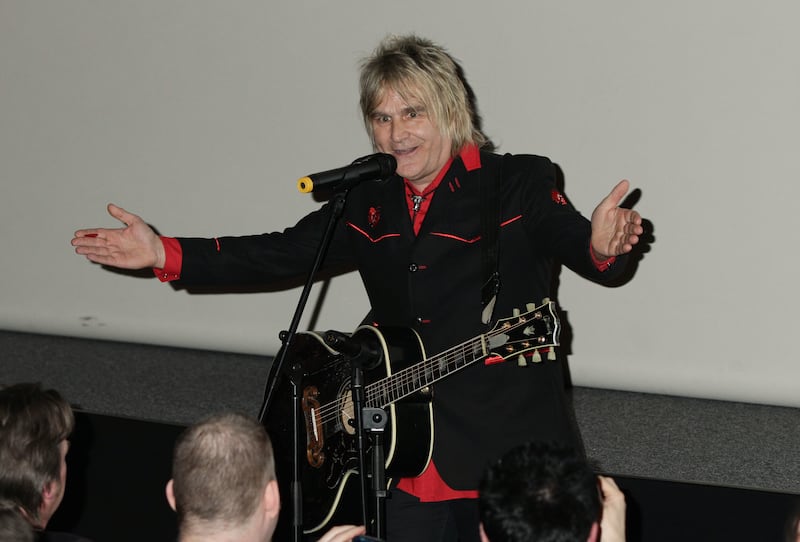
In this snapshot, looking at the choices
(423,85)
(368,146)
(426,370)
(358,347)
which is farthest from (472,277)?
(368,146)

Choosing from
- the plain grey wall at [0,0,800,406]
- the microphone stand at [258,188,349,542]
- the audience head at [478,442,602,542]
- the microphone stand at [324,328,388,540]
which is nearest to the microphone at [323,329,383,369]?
the microphone stand at [324,328,388,540]

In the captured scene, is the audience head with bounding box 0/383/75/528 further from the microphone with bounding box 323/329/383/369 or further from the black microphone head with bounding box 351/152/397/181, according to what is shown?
the black microphone head with bounding box 351/152/397/181

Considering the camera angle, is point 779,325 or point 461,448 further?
point 779,325

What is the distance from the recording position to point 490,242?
3146 millimetres

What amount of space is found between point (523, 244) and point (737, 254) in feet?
5.45

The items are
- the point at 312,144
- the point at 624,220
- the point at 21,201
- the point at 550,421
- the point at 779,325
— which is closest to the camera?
the point at 624,220

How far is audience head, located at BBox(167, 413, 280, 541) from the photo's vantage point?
7.47ft

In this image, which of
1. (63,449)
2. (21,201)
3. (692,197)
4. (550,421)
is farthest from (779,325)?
(21,201)

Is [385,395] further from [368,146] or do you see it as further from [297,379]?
[368,146]

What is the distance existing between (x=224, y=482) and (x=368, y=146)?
2981 mm

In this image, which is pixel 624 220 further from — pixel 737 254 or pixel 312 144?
pixel 312 144

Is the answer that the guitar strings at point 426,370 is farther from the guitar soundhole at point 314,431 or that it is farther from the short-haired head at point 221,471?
the short-haired head at point 221,471

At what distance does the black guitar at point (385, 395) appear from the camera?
2.99 m

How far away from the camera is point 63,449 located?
2.78 meters
